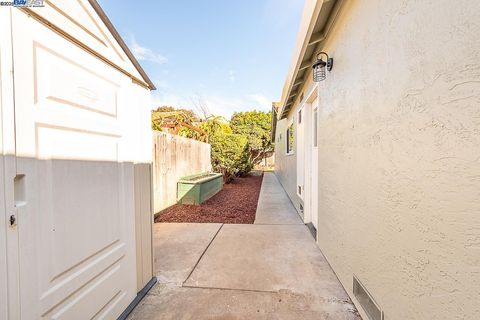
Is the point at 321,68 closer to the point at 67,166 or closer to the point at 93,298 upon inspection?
the point at 67,166

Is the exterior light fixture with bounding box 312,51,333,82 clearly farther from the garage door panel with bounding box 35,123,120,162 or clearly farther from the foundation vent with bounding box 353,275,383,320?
the garage door panel with bounding box 35,123,120,162

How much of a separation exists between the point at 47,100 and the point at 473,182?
2.39 m

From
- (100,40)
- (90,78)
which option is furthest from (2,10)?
(100,40)

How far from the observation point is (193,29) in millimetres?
8516

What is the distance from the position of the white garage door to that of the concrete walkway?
0.64m

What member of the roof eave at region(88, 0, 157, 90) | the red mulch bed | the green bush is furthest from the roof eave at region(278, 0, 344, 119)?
the green bush

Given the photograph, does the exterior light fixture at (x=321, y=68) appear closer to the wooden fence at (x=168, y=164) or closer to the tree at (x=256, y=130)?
the wooden fence at (x=168, y=164)

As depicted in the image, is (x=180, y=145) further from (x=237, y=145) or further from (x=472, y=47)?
(x=472, y=47)

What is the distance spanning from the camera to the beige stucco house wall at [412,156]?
105 centimetres

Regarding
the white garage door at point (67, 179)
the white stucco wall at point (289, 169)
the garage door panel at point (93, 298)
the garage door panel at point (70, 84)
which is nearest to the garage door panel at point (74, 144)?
the white garage door at point (67, 179)

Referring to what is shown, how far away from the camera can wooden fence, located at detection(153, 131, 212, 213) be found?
538cm

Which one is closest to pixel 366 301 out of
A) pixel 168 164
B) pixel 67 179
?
pixel 67 179

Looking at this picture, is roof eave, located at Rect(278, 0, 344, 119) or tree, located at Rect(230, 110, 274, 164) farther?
tree, located at Rect(230, 110, 274, 164)

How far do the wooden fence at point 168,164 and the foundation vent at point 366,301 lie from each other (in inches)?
176
